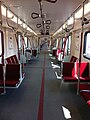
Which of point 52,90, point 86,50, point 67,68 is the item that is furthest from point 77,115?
point 86,50

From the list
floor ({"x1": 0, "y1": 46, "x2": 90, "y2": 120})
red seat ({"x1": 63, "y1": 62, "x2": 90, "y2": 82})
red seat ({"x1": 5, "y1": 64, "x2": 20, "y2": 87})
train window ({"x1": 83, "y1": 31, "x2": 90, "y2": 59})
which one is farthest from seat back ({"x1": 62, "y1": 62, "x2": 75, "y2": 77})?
red seat ({"x1": 5, "y1": 64, "x2": 20, "y2": 87})

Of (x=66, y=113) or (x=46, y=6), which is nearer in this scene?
(x=66, y=113)

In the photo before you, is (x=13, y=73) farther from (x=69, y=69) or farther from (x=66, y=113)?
(x=66, y=113)

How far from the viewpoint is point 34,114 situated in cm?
313

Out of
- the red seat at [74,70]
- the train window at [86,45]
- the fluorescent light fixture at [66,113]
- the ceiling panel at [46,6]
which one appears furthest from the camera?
the train window at [86,45]

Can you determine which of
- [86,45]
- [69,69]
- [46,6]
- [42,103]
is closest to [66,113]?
[42,103]

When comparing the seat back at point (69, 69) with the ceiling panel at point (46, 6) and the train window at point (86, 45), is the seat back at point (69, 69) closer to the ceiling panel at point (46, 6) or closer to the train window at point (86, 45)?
the train window at point (86, 45)

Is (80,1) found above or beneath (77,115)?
above

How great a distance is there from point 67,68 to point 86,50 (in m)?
1.20

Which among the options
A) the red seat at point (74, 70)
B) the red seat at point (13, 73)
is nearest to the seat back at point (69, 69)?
the red seat at point (74, 70)

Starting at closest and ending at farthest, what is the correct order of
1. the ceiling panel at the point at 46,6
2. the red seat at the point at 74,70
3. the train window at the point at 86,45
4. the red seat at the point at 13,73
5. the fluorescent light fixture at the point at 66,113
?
the fluorescent light fixture at the point at 66,113
the ceiling panel at the point at 46,6
the red seat at the point at 13,73
the red seat at the point at 74,70
the train window at the point at 86,45

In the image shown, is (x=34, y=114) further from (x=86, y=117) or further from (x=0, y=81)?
(x=0, y=81)

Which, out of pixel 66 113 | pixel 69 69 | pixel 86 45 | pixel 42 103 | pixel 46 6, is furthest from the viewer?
pixel 86 45

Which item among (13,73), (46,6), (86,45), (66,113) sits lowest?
(66,113)
